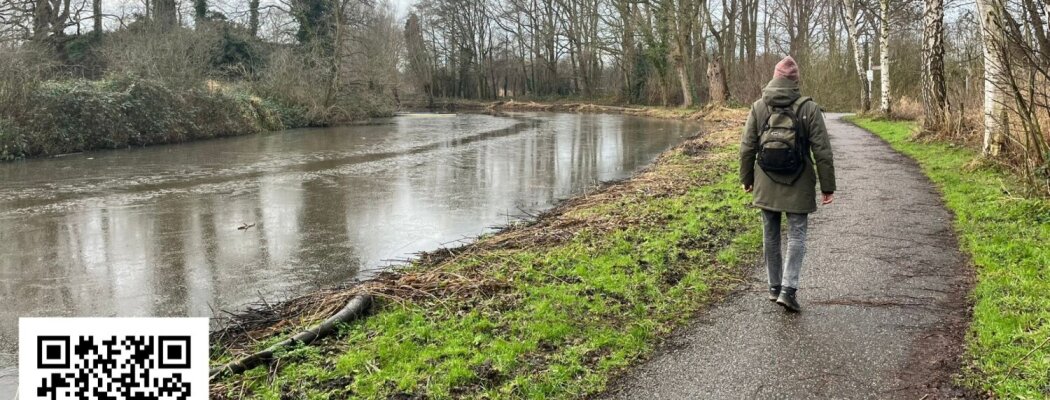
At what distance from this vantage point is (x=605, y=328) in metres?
5.14

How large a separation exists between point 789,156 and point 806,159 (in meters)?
0.19

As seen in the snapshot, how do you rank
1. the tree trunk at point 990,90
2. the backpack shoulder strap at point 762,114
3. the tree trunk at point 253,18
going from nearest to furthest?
1. the backpack shoulder strap at point 762,114
2. the tree trunk at point 990,90
3. the tree trunk at point 253,18

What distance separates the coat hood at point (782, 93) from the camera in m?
5.14

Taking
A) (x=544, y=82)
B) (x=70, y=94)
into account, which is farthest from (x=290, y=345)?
(x=544, y=82)

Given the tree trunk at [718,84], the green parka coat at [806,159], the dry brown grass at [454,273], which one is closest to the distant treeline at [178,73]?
the dry brown grass at [454,273]

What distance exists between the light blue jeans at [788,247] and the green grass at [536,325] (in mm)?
592

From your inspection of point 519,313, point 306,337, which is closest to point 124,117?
point 306,337

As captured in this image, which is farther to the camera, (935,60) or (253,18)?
(253,18)

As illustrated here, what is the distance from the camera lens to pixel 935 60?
54.1 feet

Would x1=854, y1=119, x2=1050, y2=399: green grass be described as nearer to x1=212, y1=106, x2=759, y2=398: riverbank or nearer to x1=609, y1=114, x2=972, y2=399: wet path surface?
x1=609, y1=114, x2=972, y2=399: wet path surface

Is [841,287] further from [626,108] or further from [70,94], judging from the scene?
[626,108]

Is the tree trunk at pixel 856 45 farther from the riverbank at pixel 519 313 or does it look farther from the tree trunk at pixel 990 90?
the riverbank at pixel 519 313

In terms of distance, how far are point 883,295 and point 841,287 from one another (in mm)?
332

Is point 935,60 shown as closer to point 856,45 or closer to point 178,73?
point 856,45
